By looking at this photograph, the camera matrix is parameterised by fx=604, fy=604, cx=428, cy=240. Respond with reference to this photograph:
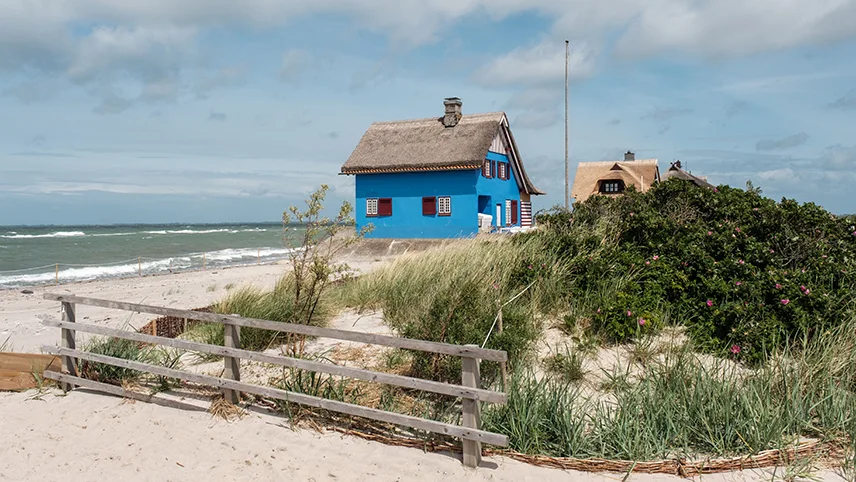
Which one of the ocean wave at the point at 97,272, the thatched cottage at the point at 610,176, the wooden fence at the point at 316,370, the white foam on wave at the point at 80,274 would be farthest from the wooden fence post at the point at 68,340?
the thatched cottage at the point at 610,176

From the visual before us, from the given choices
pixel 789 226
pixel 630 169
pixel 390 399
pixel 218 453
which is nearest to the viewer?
pixel 218 453

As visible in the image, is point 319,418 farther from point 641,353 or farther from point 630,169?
point 630,169

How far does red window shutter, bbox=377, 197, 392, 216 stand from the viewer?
29.1 metres

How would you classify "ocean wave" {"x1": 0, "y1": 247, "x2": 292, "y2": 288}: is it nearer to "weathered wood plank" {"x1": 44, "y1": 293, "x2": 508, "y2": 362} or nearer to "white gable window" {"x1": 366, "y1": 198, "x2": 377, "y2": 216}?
"white gable window" {"x1": 366, "y1": 198, "x2": 377, "y2": 216}

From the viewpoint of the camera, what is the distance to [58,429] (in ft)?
21.3

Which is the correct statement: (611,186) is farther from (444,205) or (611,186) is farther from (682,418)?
(682,418)

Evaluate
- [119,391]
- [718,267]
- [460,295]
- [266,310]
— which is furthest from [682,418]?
[119,391]

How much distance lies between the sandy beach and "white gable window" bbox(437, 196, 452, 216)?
21.3 m

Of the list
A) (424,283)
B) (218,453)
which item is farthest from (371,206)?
(218,453)

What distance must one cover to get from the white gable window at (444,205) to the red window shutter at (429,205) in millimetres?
224

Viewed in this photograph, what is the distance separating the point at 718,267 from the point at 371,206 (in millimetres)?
22091

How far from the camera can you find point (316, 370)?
5840 millimetres

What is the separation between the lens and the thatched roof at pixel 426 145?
27.6 meters

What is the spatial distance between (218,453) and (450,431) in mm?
2261
